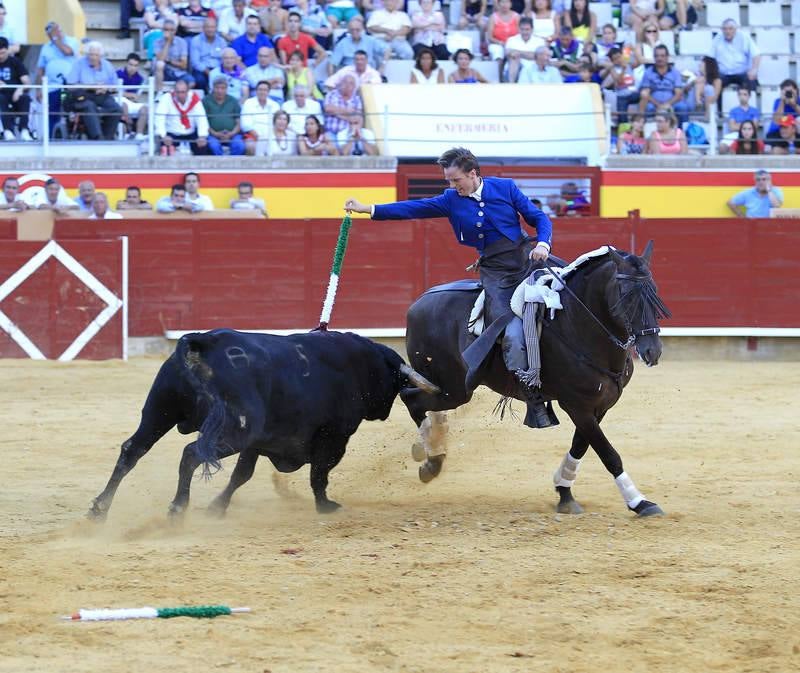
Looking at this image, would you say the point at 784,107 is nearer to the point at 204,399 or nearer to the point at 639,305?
the point at 639,305

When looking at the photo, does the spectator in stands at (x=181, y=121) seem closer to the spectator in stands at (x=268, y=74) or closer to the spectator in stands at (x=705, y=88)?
the spectator in stands at (x=268, y=74)

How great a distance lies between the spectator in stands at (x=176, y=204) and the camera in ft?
43.3

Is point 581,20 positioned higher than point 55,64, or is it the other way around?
point 581,20

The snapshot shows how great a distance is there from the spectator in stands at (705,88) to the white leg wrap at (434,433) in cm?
945

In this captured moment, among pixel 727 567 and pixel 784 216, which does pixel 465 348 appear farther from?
pixel 784 216

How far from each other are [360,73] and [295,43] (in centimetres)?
80

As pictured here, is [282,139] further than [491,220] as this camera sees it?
Yes

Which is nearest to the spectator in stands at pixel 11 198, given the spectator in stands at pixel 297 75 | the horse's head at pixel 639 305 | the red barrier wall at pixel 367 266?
→ the red barrier wall at pixel 367 266

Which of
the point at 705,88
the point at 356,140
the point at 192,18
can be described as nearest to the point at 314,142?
the point at 356,140

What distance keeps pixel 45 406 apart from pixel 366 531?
461 centimetres

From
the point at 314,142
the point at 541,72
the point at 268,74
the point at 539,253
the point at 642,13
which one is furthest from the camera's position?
the point at 642,13

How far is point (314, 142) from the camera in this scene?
1434 cm

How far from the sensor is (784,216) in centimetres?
1391

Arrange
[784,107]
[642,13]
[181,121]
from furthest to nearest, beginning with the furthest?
[642,13] < [784,107] < [181,121]
